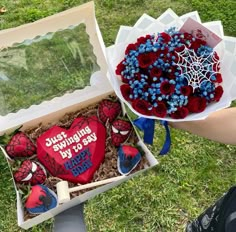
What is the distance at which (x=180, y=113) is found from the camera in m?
1.17

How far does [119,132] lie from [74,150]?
0.16 meters

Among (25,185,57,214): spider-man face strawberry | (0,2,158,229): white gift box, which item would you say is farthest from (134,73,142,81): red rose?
(25,185,57,214): spider-man face strawberry

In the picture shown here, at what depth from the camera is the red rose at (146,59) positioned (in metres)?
1.17

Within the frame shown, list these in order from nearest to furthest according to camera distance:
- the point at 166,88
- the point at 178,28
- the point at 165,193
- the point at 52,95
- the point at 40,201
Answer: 1. the point at 166,88
2. the point at 178,28
3. the point at 40,201
4. the point at 52,95
5. the point at 165,193

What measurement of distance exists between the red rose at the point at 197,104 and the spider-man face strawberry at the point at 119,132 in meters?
0.41

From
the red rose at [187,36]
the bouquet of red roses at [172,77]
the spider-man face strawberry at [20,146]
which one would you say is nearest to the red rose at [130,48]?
the bouquet of red roses at [172,77]

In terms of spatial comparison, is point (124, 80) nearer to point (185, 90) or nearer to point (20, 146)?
point (185, 90)

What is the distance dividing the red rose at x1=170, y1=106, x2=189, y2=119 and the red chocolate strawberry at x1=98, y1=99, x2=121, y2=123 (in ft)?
1.39

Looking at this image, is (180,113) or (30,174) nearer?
(180,113)

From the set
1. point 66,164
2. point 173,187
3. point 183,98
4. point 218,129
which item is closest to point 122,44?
point 183,98

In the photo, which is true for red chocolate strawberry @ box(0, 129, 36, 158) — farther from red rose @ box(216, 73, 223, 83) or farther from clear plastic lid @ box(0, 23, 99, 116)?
red rose @ box(216, 73, 223, 83)

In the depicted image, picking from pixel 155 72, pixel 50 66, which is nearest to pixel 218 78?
pixel 155 72

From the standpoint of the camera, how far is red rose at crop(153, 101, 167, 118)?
1.16 meters

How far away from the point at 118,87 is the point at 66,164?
1.24ft
